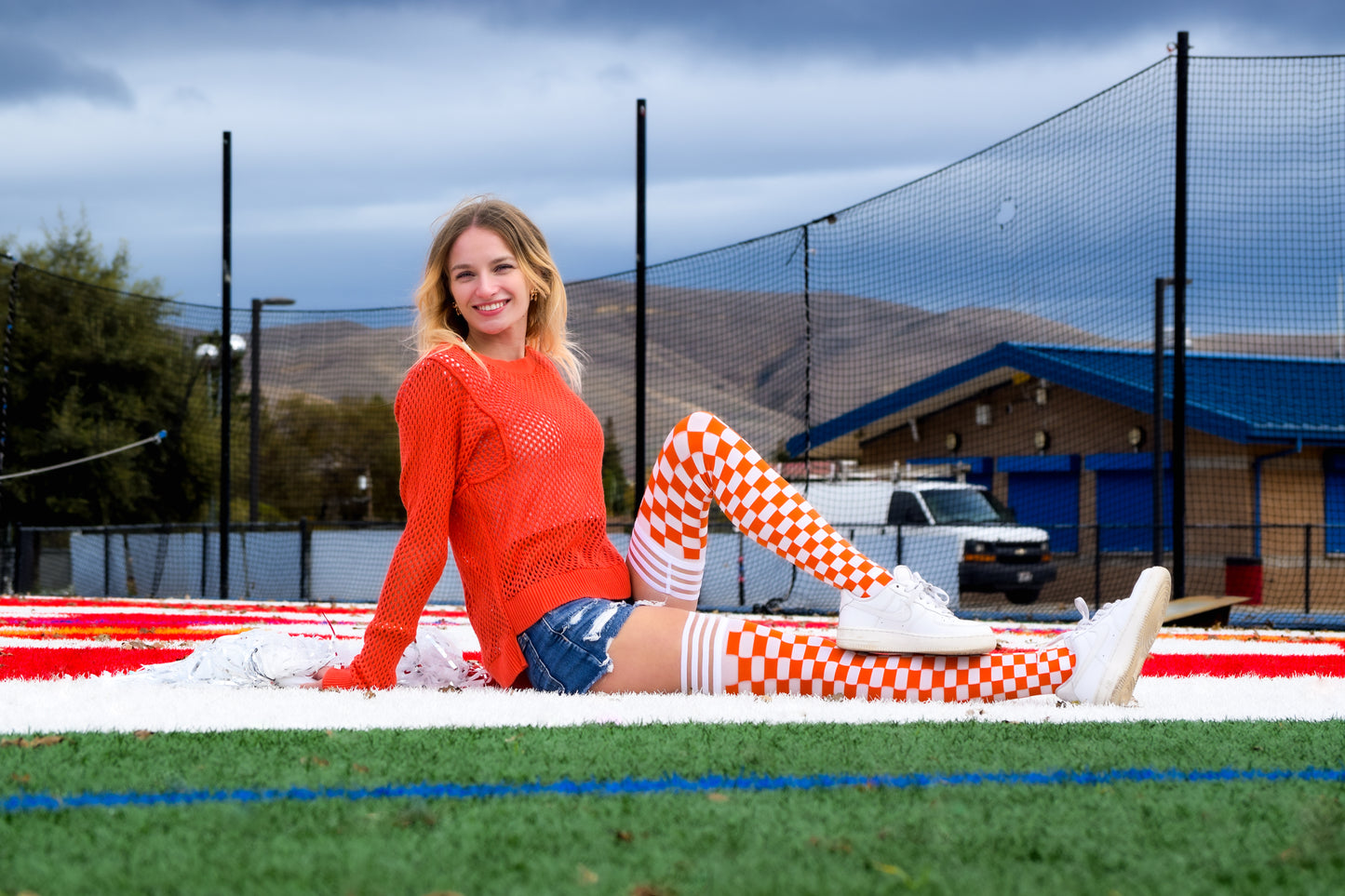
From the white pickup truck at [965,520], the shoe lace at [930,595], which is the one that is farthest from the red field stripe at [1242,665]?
the white pickup truck at [965,520]

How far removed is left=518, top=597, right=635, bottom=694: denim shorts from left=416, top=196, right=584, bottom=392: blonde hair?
67cm

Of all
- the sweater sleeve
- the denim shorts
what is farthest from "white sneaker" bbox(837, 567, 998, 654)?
the sweater sleeve

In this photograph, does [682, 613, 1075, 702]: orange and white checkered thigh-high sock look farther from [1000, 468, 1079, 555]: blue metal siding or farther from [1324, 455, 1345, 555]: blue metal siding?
[1000, 468, 1079, 555]: blue metal siding

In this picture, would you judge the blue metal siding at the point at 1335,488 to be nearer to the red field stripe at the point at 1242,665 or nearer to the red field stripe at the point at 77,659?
the red field stripe at the point at 1242,665

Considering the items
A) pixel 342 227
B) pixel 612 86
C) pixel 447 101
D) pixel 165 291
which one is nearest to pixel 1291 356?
pixel 612 86

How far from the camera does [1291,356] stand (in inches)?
563

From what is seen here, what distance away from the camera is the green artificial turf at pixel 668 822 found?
137 centimetres

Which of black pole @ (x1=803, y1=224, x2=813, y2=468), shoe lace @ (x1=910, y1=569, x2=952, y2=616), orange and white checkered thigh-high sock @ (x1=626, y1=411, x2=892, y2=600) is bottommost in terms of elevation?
shoe lace @ (x1=910, y1=569, x2=952, y2=616)

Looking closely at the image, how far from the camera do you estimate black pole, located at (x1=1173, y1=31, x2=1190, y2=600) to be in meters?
6.75

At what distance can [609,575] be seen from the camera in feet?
9.39

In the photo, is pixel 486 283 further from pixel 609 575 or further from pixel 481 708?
pixel 481 708

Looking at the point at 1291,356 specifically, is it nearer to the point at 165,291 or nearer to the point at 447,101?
the point at 447,101

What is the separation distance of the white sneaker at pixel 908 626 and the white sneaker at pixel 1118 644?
0.71ft

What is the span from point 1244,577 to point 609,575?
34.3ft
